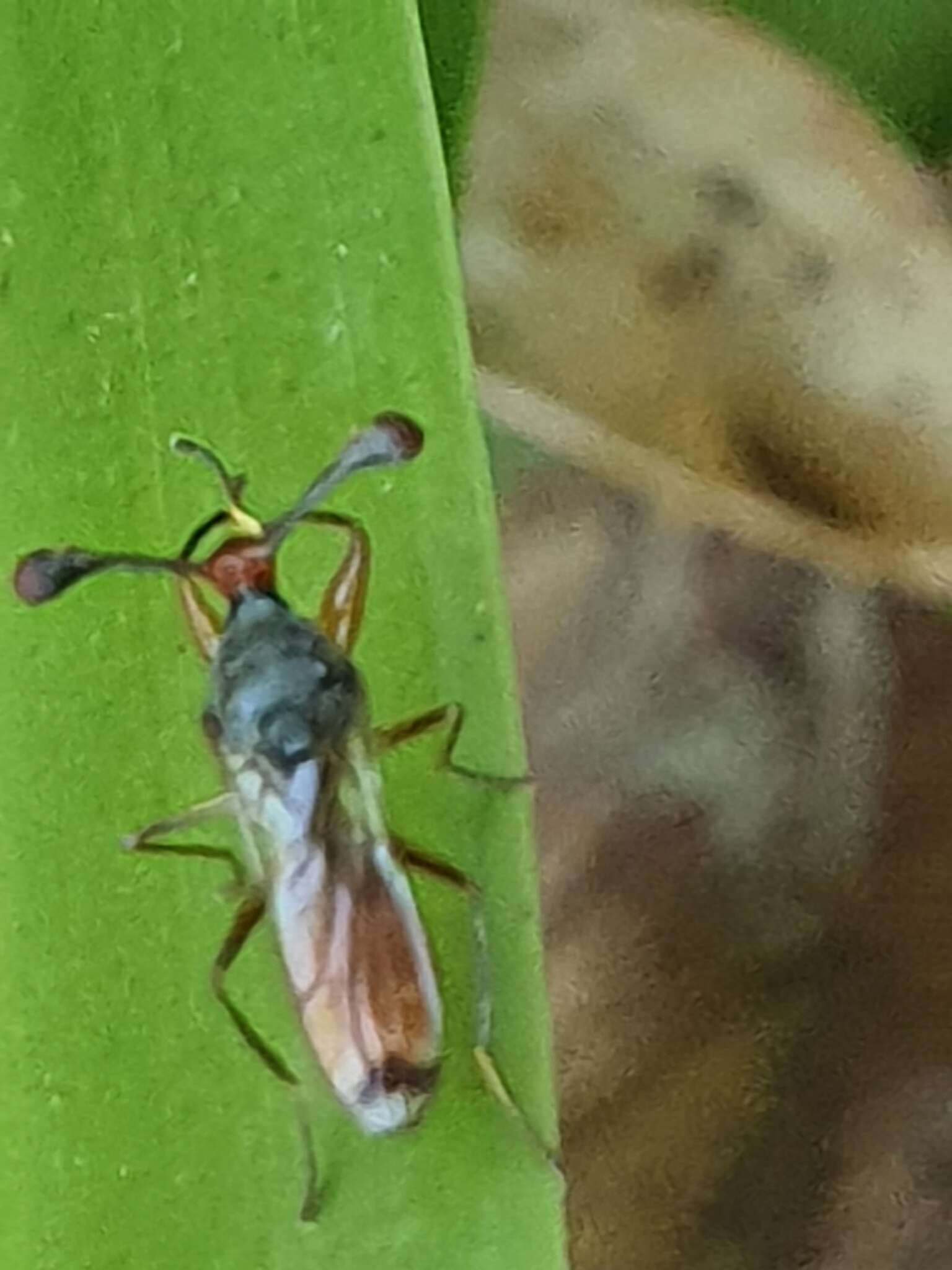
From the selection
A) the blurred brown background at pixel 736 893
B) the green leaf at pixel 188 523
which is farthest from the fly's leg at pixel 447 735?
the blurred brown background at pixel 736 893

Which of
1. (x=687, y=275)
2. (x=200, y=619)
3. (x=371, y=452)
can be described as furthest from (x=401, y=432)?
(x=687, y=275)

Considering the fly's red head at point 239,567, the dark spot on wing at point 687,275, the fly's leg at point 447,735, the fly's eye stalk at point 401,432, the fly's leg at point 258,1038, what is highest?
the fly's eye stalk at point 401,432

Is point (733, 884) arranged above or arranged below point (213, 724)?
below

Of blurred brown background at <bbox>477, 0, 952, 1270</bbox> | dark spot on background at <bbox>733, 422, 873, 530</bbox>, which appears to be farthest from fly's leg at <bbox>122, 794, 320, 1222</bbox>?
dark spot on background at <bbox>733, 422, 873, 530</bbox>

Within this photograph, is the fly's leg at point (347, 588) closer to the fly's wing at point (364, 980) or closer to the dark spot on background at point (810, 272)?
the fly's wing at point (364, 980)

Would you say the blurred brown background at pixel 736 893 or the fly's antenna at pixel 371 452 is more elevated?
the fly's antenna at pixel 371 452

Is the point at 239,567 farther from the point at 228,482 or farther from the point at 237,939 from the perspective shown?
the point at 237,939
